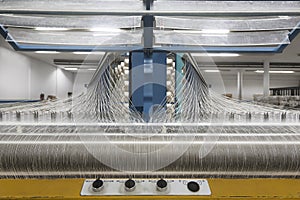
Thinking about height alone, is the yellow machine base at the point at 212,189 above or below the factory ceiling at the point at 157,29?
below

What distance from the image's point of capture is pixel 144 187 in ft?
1.53

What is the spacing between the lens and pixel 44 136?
1.96 feet

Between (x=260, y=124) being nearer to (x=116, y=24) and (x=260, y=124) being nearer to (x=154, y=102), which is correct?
(x=154, y=102)

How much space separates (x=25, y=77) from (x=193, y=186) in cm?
517

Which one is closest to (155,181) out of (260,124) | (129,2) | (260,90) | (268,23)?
(260,124)

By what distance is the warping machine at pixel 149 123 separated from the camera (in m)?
0.50

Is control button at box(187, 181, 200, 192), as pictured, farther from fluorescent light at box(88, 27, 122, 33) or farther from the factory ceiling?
fluorescent light at box(88, 27, 122, 33)

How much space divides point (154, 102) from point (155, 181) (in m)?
0.51

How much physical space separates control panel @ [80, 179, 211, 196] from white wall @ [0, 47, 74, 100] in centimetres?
419

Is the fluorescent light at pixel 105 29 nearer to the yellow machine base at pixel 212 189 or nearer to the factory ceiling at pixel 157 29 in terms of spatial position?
the factory ceiling at pixel 157 29

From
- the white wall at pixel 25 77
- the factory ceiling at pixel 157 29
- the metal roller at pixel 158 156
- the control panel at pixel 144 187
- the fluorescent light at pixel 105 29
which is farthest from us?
the white wall at pixel 25 77

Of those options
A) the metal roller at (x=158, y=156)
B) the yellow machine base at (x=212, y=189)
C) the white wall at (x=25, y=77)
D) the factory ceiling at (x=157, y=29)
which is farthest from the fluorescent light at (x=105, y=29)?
the white wall at (x=25, y=77)

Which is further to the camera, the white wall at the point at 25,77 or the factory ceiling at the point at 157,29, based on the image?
the white wall at the point at 25,77

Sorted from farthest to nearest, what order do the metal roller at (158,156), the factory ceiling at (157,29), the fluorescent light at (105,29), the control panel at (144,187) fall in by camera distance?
the fluorescent light at (105,29) < the factory ceiling at (157,29) < the metal roller at (158,156) < the control panel at (144,187)
